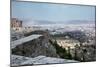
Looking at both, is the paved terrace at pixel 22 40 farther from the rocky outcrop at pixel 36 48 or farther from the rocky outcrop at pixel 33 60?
the rocky outcrop at pixel 33 60

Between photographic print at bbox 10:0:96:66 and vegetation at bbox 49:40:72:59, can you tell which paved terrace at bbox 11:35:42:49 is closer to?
photographic print at bbox 10:0:96:66

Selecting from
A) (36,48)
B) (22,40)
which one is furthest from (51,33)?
(22,40)

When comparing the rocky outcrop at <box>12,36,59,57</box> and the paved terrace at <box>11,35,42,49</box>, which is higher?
the paved terrace at <box>11,35,42,49</box>

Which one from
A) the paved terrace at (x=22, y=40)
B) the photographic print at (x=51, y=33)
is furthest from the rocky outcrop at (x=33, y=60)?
the paved terrace at (x=22, y=40)

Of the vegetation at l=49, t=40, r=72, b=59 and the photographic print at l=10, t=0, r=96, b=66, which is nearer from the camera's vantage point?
the photographic print at l=10, t=0, r=96, b=66

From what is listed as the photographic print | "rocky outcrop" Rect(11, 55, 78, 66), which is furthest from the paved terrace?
"rocky outcrop" Rect(11, 55, 78, 66)

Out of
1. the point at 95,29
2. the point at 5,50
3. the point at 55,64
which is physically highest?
the point at 95,29

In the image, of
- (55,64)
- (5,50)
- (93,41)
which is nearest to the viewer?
(5,50)

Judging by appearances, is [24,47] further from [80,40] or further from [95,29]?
[95,29]

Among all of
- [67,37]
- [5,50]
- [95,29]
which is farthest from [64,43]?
[5,50]
